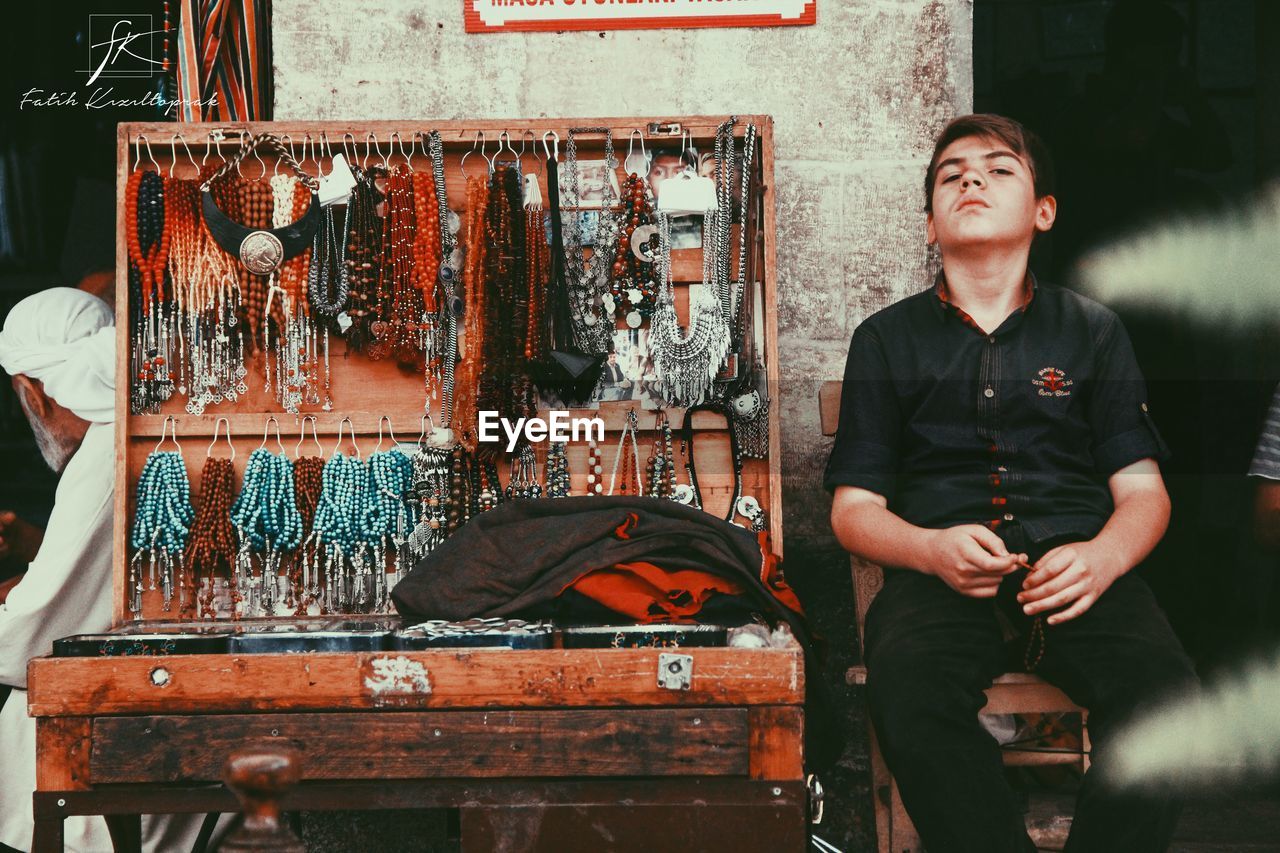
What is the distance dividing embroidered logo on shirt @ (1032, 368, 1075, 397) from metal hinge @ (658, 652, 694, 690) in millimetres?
1010

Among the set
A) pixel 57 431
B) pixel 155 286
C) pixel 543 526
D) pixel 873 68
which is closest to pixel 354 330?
pixel 155 286

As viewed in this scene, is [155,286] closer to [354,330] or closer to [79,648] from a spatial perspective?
[354,330]

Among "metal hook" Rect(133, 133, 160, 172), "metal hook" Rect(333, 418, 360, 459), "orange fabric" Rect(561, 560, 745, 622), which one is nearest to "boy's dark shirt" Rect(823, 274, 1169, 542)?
"orange fabric" Rect(561, 560, 745, 622)

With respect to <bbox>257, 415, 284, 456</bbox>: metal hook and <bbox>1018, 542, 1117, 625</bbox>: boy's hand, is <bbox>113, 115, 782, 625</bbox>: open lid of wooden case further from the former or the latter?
<bbox>1018, 542, 1117, 625</bbox>: boy's hand

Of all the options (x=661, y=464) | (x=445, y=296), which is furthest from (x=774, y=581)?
(x=445, y=296)

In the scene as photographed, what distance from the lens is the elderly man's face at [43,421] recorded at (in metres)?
3.48

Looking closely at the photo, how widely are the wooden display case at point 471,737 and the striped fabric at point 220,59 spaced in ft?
5.66

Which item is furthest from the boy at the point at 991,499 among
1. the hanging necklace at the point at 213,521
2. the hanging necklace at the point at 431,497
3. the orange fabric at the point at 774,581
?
the hanging necklace at the point at 213,521

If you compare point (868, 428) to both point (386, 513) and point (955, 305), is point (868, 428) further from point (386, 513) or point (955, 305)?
point (386, 513)

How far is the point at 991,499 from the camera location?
268 centimetres

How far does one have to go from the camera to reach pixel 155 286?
3.11 m

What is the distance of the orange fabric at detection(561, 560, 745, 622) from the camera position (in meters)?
2.66

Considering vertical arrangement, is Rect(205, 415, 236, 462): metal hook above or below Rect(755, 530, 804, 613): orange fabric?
above

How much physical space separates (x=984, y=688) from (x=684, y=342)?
113 centimetres
